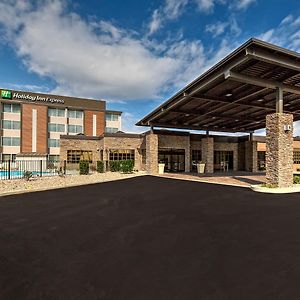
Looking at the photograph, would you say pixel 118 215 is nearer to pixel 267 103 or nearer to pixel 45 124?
pixel 267 103

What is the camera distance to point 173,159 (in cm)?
2542

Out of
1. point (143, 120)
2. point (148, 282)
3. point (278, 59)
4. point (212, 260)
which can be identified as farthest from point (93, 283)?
point (143, 120)

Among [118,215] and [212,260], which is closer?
[212,260]

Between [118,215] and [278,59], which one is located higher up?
[278,59]

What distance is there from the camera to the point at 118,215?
6.82 metres

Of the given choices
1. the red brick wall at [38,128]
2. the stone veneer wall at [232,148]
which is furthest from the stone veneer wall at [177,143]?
the red brick wall at [38,128]

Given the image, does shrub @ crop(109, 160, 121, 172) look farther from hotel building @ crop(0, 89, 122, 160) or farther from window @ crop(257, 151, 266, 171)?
hotel building @ crop(0, 89, 122, 160)

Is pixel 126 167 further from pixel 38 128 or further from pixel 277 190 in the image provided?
pixel 38 128

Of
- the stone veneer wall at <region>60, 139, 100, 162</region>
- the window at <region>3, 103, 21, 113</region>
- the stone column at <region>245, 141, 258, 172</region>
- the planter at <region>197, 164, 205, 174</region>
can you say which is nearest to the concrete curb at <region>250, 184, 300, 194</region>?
the planter at <region>197, 164, 205, 174</region>

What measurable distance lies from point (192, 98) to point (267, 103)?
6.75 m

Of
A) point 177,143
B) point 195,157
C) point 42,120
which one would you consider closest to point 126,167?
point 177,143

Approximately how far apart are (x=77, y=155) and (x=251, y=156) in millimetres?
21502

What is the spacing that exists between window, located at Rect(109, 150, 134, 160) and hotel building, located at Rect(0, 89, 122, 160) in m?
18.6

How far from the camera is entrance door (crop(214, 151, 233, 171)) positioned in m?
26.6
